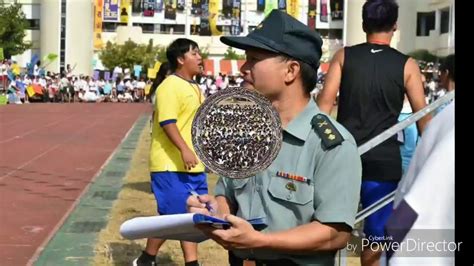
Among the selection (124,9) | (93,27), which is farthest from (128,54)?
(93,27)

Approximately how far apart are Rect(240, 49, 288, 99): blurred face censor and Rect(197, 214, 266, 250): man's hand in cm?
44

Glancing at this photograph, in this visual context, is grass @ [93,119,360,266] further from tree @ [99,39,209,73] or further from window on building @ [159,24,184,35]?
window on building @ [159,24,184,35]

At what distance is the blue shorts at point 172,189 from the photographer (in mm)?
5234

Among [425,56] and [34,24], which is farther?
[34,24]

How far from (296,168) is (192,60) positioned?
2902 millimetres

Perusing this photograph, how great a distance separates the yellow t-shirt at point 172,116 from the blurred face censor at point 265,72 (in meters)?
2.67

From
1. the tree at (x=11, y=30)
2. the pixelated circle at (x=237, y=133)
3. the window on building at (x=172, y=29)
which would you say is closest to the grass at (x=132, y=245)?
the pixelated circle at (x=237, y=133)

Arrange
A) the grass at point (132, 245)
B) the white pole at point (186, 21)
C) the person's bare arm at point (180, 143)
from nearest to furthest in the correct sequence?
1. the person's bare arm at point (180, 143)
2. the grass at point (132, 245)
3. the white pole at point (186, 21)

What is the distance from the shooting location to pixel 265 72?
2346 mm

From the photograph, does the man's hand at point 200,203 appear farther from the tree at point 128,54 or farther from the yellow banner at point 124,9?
the tree at point 128,54

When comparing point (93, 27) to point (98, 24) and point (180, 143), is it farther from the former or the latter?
point (180, 143)

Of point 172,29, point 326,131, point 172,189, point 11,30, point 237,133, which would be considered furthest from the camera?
point 172,29

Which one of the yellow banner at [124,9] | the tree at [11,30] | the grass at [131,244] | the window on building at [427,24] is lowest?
the grass at [131,244]
